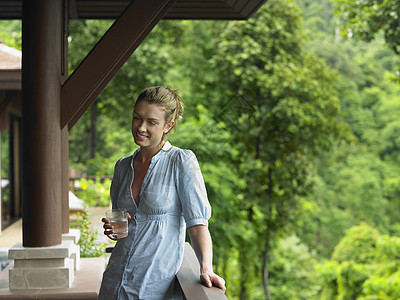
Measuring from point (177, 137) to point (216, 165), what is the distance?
101 cm

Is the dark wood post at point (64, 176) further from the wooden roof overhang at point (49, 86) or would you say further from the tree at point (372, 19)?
the tree at point (372, 19)

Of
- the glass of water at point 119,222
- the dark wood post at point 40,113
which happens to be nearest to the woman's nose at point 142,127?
the glass of water at point 119,222

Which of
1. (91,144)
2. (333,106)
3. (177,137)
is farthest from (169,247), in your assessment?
(91,144)

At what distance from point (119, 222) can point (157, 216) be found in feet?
0.44

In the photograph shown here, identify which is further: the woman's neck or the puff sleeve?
the woman's neck

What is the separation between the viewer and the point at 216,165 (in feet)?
31.7

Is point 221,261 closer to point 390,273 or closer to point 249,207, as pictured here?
point 249,207

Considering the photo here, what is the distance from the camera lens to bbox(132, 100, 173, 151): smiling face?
1.96m

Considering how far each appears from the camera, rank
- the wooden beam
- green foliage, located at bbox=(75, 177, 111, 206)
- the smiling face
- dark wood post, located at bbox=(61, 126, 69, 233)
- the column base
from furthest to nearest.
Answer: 1. green foliage, located at bbox=(75, 177, 111, 206)
2. dark wood post, located at bbox=(61, 126, 69, 233)
3. the column base
4. the wooden beam
5. the smiling face

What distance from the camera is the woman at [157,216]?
190cm

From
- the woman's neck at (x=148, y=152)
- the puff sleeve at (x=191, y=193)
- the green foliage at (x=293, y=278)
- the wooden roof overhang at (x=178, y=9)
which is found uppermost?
the wooden roof overhang at (x=178, y=9)

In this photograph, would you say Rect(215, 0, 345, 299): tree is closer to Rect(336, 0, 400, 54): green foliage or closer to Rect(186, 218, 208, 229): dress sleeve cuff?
Rect(336, 0, 400, 54): green foliage

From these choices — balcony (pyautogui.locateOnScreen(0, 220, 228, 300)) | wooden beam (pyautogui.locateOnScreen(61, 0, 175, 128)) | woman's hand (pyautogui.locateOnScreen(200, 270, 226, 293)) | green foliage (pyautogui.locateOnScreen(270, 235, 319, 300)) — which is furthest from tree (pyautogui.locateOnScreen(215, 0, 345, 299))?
woman's hand (pyautogui.locateOnScreen(200, 270, 226, 293))

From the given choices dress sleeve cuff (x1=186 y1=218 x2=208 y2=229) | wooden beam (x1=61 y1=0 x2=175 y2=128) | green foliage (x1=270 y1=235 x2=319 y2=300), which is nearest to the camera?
dress sleeve cuff (x1=186 y1=218 x2=208 y2=229)
